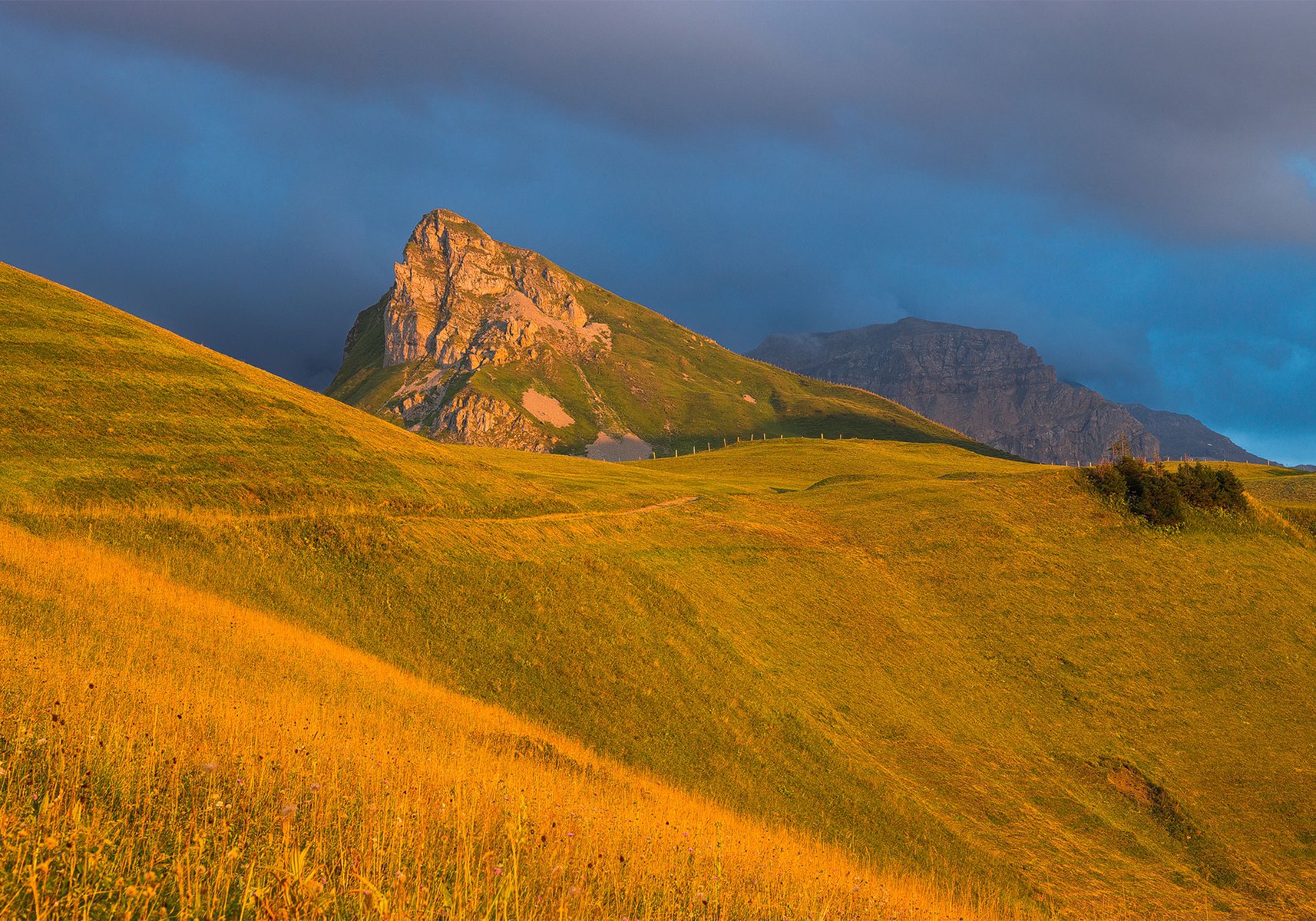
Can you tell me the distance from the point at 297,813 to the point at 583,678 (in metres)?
23.2

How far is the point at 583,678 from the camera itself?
33.4 meters

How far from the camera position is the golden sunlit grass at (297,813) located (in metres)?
7.75

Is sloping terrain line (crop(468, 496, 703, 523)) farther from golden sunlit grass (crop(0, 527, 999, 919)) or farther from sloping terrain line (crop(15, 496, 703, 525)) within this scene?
golden sunlit grass (crop(0, 527, 999, 919))

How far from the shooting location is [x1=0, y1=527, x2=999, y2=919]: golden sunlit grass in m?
7.75

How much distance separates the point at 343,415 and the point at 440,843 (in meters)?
52.7

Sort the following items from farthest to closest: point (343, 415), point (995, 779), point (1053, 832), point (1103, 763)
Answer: point (343, 415)
point (1103, 763)
point (995, 779)
point (1053, 832)

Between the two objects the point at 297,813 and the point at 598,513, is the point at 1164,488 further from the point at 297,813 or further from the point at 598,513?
the point at 297,813

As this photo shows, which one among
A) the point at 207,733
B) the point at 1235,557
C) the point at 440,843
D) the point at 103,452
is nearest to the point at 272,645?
the point at 207,733

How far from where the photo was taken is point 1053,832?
32.5 m

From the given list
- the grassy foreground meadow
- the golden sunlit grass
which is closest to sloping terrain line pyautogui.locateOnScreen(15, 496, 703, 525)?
the grassy foreground meadow

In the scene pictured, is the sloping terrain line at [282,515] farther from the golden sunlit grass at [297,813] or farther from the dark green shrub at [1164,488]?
the dark green shrub at [1164,488]

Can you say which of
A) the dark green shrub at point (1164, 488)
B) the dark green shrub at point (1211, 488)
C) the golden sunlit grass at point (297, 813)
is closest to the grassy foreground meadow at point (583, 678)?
the golden sunlit grass at point (297, 813)

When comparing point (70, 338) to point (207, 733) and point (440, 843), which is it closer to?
point (207, 733)

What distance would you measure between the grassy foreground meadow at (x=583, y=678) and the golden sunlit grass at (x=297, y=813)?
0.09 m
